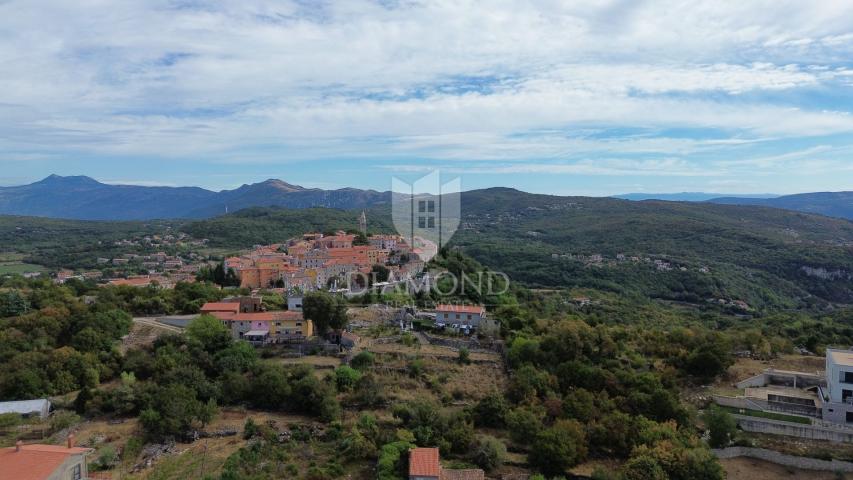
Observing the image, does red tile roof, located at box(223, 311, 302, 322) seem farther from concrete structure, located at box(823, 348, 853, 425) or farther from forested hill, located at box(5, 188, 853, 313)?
forested hill, located at box(5, 188, 853, 313)

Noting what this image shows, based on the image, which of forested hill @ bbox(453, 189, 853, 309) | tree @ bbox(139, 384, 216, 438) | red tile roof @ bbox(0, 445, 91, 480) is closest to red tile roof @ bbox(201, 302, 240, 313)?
tree @ bbox(139, 384, 216, 438)

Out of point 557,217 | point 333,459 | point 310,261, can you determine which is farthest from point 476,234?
point 333,459

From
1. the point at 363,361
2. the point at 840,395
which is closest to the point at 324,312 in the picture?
the point at 363,361

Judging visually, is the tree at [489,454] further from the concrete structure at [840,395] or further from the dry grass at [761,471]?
the concrete structure at [840,395]

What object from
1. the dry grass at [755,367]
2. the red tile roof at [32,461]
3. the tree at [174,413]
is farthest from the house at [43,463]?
the dry grass at [755,367]

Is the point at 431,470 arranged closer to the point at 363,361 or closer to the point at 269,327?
the point at 363,361

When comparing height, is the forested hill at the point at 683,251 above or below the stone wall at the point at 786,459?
above

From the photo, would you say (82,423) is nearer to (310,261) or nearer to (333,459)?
(333,459)
